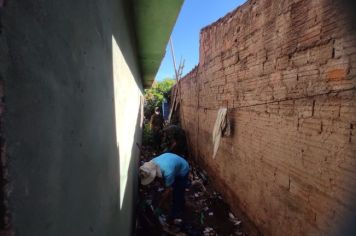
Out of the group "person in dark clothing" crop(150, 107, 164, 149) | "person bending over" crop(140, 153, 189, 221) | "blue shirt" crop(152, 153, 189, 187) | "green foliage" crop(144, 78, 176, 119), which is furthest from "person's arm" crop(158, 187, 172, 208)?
"green foliage" crop(144, 78, 176, 119)

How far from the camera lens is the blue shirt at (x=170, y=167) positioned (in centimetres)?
406

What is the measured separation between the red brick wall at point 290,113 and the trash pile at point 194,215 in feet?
1.14

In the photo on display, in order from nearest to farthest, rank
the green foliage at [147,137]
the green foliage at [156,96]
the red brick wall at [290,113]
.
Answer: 1. the red brick wall at [290,113]
2. the green foliage at [147,137]
3. the green foliage at [156,96]

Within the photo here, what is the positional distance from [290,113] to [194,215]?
2.86m

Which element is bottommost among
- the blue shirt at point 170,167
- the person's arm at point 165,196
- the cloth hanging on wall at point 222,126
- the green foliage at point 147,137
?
the person's arm at point 165,196

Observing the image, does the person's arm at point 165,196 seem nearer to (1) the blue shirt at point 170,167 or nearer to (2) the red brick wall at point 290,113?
(1) the blue shirt at point 170,167

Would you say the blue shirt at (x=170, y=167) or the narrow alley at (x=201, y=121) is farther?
the blue shirt at (x=170, y=167)

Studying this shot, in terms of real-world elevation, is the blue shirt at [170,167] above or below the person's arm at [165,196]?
above

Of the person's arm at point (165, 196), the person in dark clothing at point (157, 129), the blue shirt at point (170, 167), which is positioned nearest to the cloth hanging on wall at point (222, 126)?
the blue shirt at point (170, 167)

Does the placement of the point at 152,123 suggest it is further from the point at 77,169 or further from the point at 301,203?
the point at 77,169

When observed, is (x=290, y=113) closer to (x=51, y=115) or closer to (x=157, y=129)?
(x=51, y=115)

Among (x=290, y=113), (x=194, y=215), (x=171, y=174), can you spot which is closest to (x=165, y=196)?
(x=194, y=215)

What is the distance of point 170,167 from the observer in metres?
4.19

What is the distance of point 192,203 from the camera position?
5.14 meters
